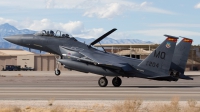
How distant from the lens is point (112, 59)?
36125 mm

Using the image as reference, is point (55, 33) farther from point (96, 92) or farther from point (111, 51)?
point (111, 51)

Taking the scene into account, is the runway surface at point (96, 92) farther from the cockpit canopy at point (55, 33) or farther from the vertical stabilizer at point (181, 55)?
the cockpit canopy at point (55, 33)

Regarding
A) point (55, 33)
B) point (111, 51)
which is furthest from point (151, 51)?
point (55, 33)

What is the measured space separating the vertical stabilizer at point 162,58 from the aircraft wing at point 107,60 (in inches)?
56.9

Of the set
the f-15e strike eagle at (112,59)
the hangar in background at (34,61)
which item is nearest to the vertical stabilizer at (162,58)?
the f-15e strike eagle at (112,59)

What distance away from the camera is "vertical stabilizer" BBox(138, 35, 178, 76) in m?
33.6

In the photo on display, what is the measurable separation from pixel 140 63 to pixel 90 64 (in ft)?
12.6

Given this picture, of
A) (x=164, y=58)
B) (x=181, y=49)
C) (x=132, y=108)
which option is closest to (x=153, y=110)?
(x=132, y=108)

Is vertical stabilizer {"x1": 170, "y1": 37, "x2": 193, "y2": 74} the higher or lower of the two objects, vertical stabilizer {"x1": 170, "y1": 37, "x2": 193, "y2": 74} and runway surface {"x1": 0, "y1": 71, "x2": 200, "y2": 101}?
the higher

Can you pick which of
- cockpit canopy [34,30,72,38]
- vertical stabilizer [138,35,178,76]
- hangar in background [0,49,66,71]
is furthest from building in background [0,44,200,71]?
vertical stabilizer [138,35,178,76]

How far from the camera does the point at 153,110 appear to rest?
1734 centimetres

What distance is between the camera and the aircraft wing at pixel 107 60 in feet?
114

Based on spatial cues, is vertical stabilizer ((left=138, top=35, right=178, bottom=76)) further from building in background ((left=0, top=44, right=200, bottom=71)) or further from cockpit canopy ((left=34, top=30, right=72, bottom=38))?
building in background ((left=0, top=44, right=200, bottom=71))

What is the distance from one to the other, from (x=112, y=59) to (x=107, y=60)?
21.0 inches
